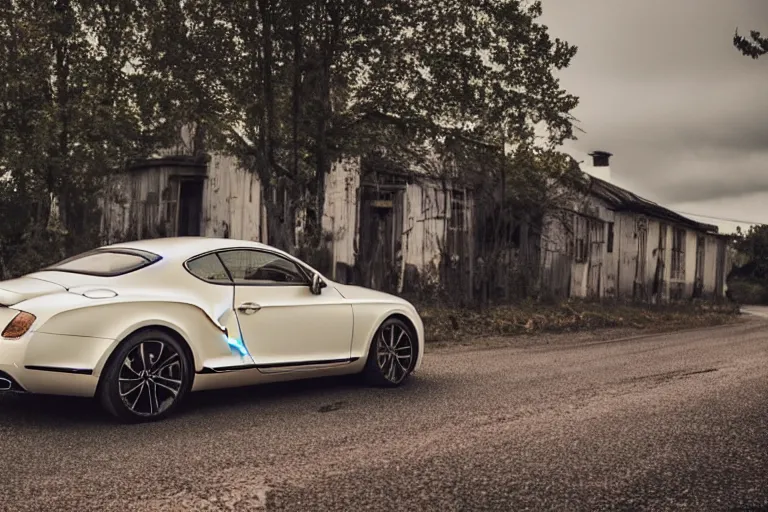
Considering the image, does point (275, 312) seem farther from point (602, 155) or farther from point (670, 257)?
point (602, 155)

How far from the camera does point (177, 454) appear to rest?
16.0ft

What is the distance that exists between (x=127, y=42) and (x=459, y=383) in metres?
10.5

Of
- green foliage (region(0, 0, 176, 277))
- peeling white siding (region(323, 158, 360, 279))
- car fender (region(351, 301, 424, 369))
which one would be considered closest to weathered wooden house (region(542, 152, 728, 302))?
peeling white siding (region(323, 158, 360, 279))

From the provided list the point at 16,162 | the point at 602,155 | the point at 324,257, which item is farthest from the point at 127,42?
the point at 602,155

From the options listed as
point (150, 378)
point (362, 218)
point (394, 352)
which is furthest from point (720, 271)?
point (150, 378)

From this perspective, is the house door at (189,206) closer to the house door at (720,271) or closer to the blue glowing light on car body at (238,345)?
the blue glowing light on car body at (238,345)

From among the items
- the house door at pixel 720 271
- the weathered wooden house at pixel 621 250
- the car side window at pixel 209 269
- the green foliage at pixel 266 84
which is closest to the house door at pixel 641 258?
the weathered wooden house at pixel 621 250

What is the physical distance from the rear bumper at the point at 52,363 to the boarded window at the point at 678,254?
1101 inches

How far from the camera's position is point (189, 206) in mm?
20125

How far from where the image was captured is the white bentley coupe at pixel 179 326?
5348mm

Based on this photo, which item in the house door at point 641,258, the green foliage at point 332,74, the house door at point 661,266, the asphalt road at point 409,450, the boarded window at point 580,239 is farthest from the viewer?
the house door at point 661,266

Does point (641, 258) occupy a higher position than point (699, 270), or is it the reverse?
point (641, 258)

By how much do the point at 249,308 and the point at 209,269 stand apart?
455 mm

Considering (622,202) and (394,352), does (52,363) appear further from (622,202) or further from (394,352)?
(622,202)
